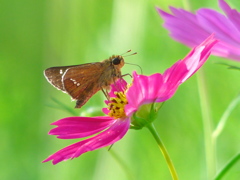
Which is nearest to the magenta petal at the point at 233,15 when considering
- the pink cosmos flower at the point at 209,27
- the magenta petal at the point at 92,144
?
the pink cosmos flower at the point at 209,27

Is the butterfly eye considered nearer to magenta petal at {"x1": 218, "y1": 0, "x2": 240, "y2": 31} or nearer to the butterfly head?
the butterfly head

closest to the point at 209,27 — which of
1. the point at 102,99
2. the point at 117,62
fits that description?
the point at 117,62

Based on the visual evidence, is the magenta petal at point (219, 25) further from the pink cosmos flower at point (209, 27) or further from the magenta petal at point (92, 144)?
the magenta petal at point (92, 144)

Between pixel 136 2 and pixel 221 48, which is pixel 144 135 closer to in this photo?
pixel 136 2

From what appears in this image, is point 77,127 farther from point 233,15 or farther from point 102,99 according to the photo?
point 102,99

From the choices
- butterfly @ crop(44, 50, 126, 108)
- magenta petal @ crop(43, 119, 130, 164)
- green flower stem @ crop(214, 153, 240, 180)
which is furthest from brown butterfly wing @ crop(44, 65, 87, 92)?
green flower stem @ crop(214, 153, 240, 180)
